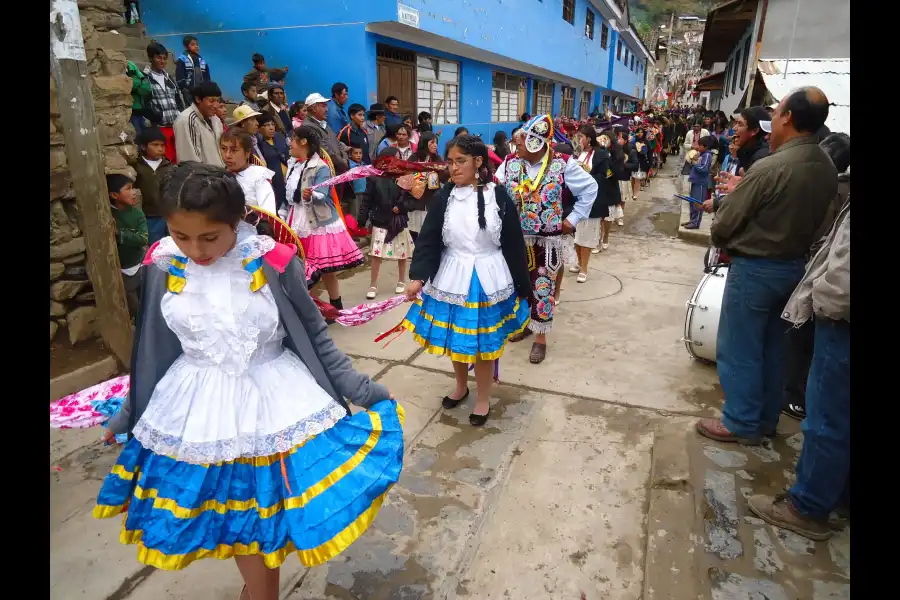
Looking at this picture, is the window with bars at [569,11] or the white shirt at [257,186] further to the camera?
the window with bars at [569,11]

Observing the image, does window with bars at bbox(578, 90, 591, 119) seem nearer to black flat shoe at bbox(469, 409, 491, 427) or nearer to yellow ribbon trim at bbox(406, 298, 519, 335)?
yellow ribbon trim at bbox(406, 298, 519, 335)

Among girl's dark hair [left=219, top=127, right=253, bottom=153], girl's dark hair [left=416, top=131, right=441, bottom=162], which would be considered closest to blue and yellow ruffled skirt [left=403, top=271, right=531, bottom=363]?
girl's dark hair [left=219, top=127, right=253, bottom=153]

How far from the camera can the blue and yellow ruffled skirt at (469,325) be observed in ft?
10.7

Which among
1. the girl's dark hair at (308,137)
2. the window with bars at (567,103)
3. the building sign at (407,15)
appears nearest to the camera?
the girl's dark hair at (308,137)

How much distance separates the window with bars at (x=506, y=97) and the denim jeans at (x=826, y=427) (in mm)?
14423

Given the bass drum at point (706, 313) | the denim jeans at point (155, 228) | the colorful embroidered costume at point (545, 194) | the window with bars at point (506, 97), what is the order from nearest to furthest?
the bass drum at point (706, 313), the colorful embroidered costume at point (545, 194), the denim jeans at point (155, 228), the window with bars at point (506, 97)

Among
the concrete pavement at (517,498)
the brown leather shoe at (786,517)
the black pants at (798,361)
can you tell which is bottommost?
the concrete pavement at (517,498)

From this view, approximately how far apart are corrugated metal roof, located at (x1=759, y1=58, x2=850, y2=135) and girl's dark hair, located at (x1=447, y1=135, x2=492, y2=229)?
18.6 feet

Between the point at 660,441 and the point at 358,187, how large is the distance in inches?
249

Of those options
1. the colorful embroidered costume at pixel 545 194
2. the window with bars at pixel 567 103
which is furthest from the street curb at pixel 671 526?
the window with bars at pixel 567 103

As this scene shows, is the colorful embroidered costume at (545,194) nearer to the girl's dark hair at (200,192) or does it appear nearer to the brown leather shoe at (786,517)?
the brown leather shoe at (786,517)

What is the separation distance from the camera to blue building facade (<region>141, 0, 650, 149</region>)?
9.59 metres

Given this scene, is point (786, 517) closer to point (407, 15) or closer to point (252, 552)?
point (252, 552)

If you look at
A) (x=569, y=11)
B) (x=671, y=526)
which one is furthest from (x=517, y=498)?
(x=569, y=11)
